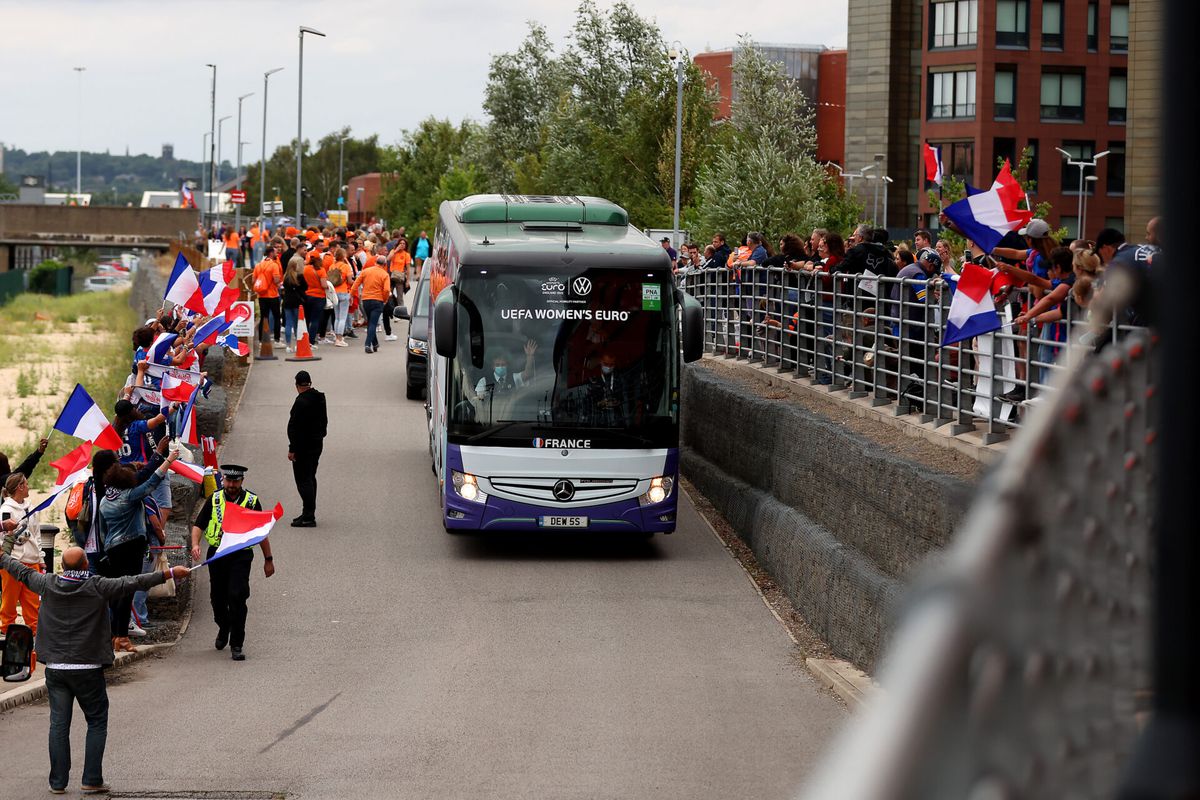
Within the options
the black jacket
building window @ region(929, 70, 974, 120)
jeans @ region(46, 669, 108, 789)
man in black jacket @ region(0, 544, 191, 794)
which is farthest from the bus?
building window @ region(929, 70, 974, 120)

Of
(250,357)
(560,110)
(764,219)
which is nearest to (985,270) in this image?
(250,357)

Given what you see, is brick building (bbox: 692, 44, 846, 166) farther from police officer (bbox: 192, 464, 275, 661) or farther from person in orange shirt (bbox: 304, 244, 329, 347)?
police officer (bbox: 192, 464, 275, 661)

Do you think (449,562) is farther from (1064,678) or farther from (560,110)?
(560,110)

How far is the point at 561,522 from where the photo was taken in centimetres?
1855

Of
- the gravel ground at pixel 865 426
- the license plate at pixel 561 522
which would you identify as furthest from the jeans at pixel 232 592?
the gravel ground at pixel 865 426

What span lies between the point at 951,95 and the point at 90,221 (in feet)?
189

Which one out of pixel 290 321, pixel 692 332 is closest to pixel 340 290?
pixel 290 321

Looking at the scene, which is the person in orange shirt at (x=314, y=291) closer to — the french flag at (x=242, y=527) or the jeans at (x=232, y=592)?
the jeans at (x=232, y=592)

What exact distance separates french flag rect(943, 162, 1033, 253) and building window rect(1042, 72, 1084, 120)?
67763mm

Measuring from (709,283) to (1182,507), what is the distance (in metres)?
26.6

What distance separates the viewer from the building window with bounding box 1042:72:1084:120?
76.9 m

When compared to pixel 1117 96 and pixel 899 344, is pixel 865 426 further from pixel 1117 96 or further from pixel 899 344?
pixel 1117 96

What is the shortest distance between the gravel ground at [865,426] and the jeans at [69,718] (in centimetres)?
670

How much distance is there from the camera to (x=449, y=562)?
18766 millimetres
